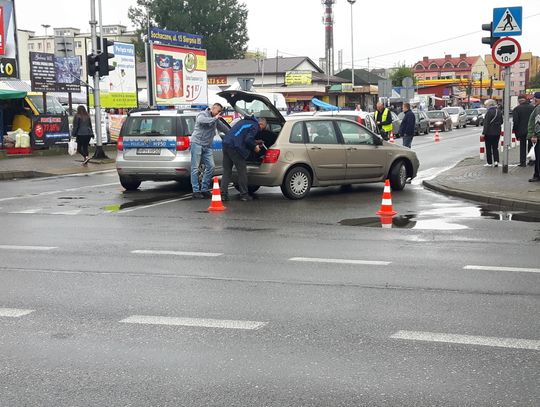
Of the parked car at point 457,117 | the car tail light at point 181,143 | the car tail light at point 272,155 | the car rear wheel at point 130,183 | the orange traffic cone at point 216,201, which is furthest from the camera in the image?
the parked car at point 457,117

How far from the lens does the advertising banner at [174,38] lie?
32.0 metres

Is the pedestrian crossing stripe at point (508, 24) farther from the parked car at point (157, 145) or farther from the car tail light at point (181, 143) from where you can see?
the car tail light at point (181, 143)

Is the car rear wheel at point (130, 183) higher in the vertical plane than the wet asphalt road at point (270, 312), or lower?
higher

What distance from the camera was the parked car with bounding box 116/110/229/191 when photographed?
1539 cm

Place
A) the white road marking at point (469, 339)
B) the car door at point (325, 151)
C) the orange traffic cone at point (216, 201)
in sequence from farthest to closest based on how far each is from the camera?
the car door at point (325, 151)
the orange traffic cone at point (216, 201)
the white road marking at point (469, 339)

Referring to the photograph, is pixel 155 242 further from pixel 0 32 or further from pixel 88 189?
pixel 0 32

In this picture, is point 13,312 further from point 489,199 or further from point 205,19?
point 205,19

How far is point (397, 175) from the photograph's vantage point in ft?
50.9

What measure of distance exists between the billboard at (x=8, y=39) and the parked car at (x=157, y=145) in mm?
15236

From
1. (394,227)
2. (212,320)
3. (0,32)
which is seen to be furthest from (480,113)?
(212,320)

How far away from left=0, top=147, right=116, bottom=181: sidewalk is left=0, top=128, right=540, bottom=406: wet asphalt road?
32.2 feet

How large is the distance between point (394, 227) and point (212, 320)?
18.1 feet

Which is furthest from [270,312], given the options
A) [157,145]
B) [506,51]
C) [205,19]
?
[205,19]

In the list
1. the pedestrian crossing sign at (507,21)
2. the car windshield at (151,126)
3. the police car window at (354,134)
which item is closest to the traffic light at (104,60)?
the car windshield at (151,126)
